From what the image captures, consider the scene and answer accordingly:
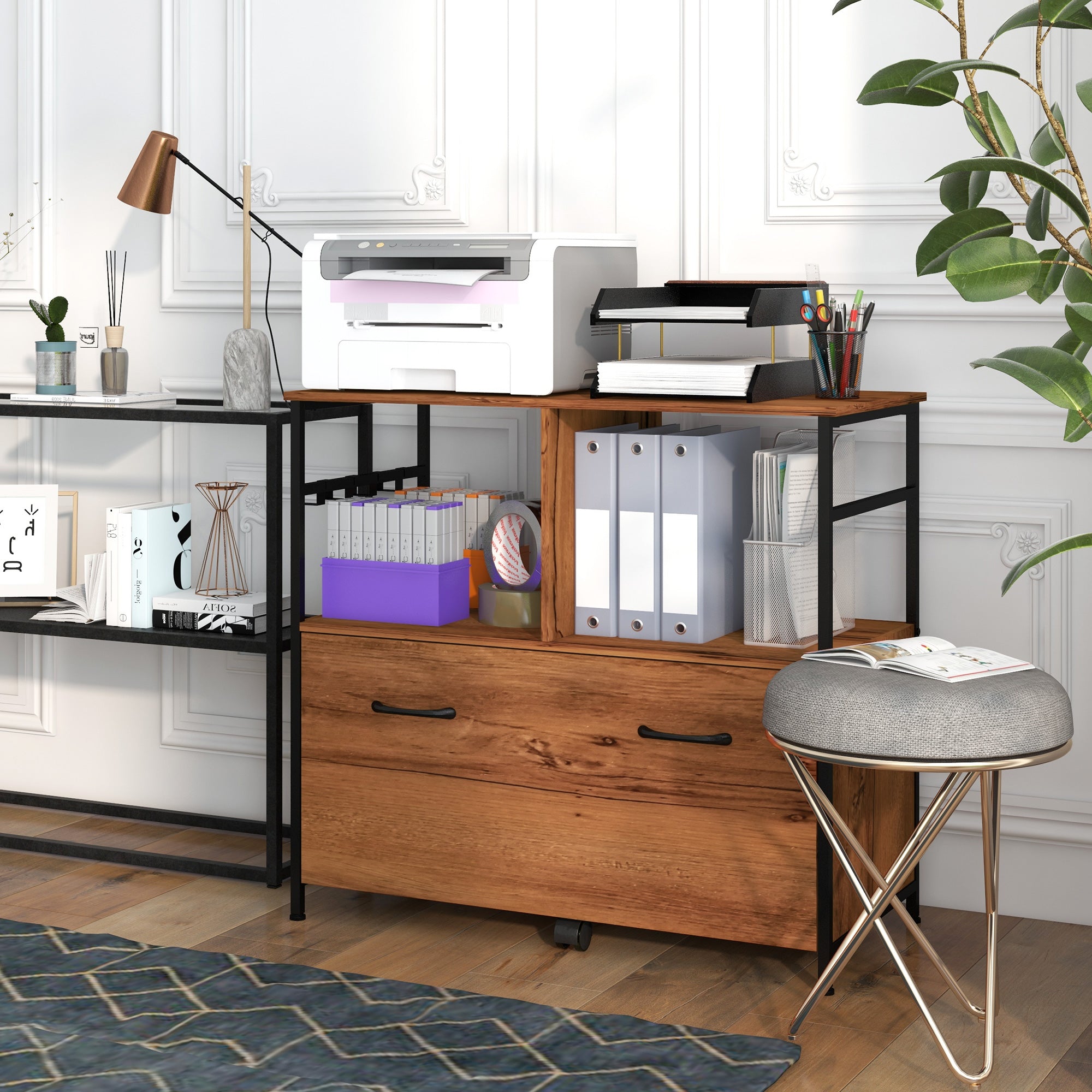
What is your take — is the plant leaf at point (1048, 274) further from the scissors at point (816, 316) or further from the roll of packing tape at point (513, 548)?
the roll of packing tape at point (513, 548)

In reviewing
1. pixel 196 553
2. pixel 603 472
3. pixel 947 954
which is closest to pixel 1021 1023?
pixel 947 954

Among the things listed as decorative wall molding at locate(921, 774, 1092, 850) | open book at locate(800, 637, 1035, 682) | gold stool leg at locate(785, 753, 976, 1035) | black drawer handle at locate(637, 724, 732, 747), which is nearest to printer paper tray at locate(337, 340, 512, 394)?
black drawer handle at locate(637, 724, 732, 747)

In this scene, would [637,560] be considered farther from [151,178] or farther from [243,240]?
[151,178]

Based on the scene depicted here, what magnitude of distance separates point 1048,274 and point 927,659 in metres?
0.67

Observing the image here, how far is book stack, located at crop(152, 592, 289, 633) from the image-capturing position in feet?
10.5

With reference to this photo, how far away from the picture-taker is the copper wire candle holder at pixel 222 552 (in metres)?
3.49

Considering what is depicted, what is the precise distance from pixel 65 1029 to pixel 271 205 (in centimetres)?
190

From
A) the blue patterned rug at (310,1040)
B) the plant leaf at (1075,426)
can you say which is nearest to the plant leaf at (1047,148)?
the plant leaf at (1075,426)

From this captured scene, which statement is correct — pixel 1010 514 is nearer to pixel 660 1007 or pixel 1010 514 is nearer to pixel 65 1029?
pixel 660 1007

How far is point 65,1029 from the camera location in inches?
98.3

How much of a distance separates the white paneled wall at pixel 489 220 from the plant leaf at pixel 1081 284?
2.75 ft

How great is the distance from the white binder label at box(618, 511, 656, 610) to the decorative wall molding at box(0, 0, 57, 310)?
181cm

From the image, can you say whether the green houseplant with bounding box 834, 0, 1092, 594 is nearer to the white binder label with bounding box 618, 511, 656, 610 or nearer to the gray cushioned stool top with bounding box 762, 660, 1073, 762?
the gray cushioned stool top with bounding box 762, 660, 1073, 762

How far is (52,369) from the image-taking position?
3.50 m
